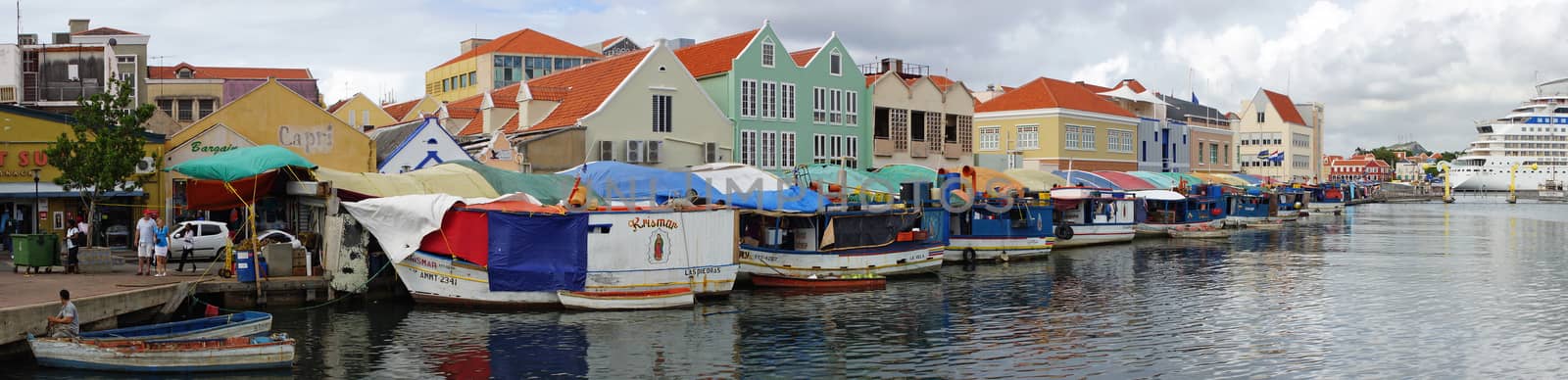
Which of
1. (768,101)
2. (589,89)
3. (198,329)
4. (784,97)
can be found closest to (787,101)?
(784,97)

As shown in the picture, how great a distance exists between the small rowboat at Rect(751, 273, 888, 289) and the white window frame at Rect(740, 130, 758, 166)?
1747 centimetres

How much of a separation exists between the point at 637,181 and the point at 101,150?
1486 centimetres

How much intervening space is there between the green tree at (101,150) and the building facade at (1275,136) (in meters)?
114

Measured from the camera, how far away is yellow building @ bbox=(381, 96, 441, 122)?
67.0 metres

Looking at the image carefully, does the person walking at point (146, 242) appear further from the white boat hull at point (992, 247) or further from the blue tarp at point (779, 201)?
the white boat hull at point (992, 247)

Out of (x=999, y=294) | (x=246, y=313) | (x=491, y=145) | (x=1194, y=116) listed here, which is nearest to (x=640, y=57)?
(x=491, y=145)

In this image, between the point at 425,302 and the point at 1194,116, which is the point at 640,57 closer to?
the point at 425,302

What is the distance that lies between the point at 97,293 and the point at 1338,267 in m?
41.0

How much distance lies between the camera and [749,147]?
53.1 m

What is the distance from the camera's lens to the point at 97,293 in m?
23.4

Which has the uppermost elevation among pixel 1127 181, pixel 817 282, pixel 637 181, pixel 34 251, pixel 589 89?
pixel 589 89

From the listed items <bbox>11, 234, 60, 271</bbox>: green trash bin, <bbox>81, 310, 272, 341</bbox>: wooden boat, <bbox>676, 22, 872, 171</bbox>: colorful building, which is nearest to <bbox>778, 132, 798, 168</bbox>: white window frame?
<bbox>676, 22, 872, 171</bbox>: colorful building

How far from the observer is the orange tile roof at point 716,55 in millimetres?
53125

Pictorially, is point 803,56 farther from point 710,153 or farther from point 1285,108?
point 1285,108
